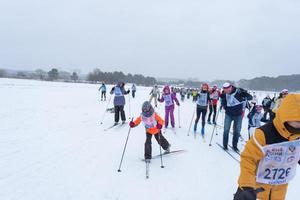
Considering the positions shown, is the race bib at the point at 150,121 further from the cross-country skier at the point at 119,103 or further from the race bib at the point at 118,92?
the race bib at the point at 118,92

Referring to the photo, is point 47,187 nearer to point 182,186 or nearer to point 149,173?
point 149,173

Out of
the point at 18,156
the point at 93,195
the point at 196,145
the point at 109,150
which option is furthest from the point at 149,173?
the point at 18,156

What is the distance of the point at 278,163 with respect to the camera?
2.45 m

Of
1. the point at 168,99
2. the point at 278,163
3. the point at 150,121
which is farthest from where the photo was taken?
the point at 168,99

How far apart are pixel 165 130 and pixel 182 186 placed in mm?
4810

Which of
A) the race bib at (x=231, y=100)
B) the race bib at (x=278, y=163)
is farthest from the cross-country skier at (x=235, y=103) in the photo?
the race bib at (x=278, y=163)

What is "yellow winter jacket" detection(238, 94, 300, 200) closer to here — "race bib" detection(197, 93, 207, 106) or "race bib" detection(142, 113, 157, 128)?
"race bib" detection(142, 113, 157, 128)

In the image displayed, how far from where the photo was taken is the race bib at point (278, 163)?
234 centimetres

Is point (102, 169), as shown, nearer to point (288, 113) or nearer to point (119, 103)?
point (288, 113)

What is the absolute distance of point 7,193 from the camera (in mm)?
4027

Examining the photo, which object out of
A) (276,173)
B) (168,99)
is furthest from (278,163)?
(168,99)

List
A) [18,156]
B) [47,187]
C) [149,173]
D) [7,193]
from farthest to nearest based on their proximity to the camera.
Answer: [18,156], [149,173], [47,187], [7,193]

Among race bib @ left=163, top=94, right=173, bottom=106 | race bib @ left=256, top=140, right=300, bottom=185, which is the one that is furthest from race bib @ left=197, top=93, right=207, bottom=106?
race bib @ left=256, top=140, right=300, bottom=185

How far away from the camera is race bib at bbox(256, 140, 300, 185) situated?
2.34 meters
